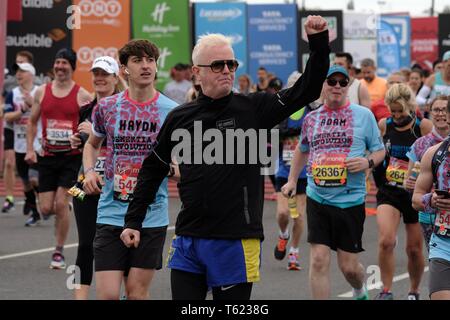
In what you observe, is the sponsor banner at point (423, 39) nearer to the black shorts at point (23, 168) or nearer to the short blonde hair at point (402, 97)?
the black shorts at point (23, 168)

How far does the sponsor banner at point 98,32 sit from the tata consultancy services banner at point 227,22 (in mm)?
2912

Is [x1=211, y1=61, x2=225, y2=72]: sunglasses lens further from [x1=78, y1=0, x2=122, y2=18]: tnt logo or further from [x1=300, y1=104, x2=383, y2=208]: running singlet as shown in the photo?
[x1=78, y1=0, x2=122, y2=18]: tnt logo

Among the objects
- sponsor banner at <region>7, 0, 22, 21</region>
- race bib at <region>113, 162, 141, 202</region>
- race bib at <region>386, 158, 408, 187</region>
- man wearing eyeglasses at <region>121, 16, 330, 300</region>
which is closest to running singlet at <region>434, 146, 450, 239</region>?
man wearing eyeglasses at <region>121, 16, 330, 300</region>

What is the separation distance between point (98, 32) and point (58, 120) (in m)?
12.7

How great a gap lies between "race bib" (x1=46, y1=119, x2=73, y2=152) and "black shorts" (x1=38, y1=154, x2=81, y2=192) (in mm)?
96

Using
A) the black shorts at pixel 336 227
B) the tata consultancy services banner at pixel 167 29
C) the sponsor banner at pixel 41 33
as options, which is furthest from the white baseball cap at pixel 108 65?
the tata consultancy services banner at pixel 167 29

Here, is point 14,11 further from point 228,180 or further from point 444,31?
point 444,31

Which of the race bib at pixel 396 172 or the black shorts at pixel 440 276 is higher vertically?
the race bib at pixel 396 172

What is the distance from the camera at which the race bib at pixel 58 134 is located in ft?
40.7

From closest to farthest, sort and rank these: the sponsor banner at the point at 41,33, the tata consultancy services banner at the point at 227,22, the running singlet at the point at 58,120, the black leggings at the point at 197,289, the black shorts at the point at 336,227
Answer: the black leggings at the point at 197,289 < the black shorts at the point at 336,227 < the running singlet at the point at 58,120 < the sponsor banner at the point at 41,33 < the tata consultancy services banner at the point at 227,22

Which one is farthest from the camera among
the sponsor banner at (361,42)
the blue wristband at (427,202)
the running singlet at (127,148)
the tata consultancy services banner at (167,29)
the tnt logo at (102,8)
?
the sponsor banner at (361,42)

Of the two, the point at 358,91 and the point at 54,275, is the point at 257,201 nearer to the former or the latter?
the point at 54,275

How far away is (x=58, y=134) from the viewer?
12508 mm

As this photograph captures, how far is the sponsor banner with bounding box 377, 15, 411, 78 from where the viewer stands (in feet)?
110
